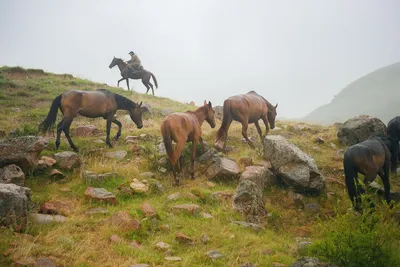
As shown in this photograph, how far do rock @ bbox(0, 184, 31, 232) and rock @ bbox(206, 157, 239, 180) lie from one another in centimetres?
506

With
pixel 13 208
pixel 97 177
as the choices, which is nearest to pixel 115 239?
pixel 13 208

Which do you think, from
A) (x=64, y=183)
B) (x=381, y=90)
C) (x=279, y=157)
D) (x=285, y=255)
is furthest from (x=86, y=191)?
(x=381, y=90)

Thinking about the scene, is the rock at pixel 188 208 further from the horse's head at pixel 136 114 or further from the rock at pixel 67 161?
the horse's head at pixel 136 114

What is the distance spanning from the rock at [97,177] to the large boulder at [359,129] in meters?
9.74

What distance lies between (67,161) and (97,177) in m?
1.33

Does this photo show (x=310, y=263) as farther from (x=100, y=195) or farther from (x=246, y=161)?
(x=246, y=161)

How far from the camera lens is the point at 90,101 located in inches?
431

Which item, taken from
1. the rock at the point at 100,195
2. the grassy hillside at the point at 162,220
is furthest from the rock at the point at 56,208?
the rock at the point at 100,195

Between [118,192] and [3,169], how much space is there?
2.70 metres

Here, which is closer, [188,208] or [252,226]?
[252,226]

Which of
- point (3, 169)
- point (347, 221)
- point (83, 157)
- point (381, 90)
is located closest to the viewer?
point (347, 221)

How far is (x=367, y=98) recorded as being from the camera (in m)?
86.1

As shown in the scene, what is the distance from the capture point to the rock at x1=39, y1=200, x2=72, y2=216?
5.99 metres

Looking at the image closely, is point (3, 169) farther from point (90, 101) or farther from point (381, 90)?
point (381, 90)
